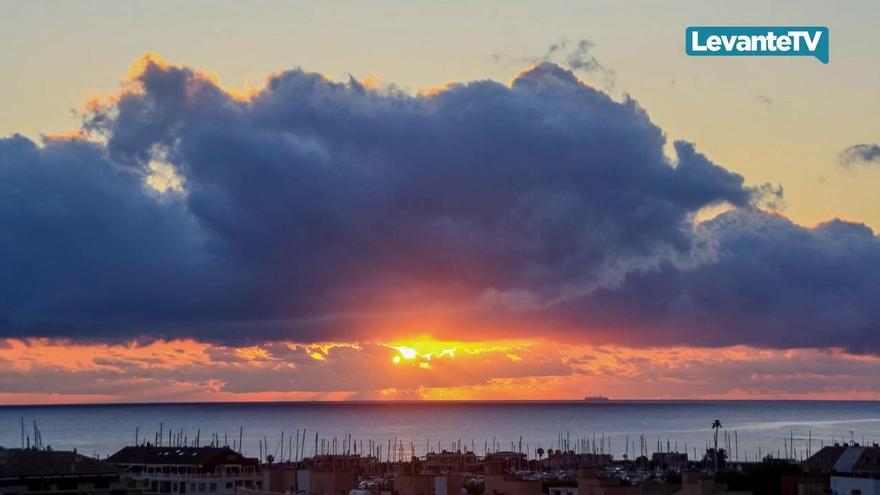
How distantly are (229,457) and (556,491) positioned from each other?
2311 inches

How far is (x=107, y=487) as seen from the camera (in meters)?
114

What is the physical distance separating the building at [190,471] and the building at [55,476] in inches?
1177

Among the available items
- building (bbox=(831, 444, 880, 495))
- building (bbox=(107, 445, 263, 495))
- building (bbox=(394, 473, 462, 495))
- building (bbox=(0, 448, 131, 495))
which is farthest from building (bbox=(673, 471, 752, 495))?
building (bbox=(107, 445, 263, 495))

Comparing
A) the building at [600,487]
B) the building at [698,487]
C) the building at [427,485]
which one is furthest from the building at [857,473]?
the building at [427,485]

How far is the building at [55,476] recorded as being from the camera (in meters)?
110

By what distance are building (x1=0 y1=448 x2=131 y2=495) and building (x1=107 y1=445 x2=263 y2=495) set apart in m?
29.9

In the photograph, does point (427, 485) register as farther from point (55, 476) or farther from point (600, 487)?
point (55, 476)

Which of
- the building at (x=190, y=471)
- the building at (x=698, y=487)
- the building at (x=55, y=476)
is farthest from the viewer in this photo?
the building at (x=190, y=471)

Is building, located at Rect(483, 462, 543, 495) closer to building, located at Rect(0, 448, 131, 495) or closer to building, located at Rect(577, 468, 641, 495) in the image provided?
building, located at Rect(577, 468, 641, 495)

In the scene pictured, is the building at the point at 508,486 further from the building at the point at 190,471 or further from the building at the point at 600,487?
the building at the point at 190,471

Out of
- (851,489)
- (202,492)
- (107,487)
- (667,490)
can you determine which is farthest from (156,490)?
(851,489)

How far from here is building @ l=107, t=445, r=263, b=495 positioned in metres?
147

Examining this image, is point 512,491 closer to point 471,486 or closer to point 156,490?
point 471,486

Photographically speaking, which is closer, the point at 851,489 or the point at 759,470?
the point at 851,489
